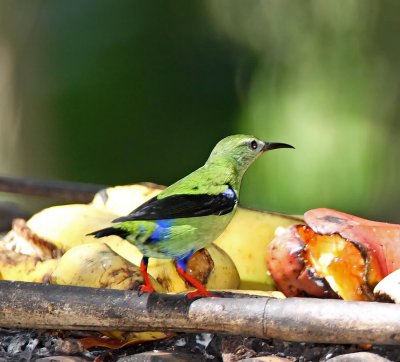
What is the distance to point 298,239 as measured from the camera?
2111 mm

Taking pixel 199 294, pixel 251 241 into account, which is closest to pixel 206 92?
pixel 251 241

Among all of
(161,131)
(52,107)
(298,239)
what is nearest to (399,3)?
(161,131)

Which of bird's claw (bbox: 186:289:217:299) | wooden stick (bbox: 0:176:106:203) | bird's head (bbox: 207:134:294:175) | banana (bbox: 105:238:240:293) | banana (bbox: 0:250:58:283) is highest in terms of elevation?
bird's head (bbox: 207:134:294:175)

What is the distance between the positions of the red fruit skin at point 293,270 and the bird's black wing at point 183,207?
180mm

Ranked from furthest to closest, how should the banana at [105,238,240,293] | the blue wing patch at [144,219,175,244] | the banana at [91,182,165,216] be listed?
the banana at [91,182,165,216], the banana at [105,238,240,293], the blue wing patch at [144,219,175,244]

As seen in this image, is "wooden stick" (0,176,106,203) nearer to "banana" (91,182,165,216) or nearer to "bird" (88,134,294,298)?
"banana" (91,182,165,216)

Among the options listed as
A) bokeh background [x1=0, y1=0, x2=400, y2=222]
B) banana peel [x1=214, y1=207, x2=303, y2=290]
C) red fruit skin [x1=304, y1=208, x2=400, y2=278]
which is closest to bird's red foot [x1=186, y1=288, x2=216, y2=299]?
red fruit skin [x1=304, y1=208, x2=400, y2=278]

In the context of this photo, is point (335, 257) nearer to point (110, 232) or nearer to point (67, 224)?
point (110, 232)

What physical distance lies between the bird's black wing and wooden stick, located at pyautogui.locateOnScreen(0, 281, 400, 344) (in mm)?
165

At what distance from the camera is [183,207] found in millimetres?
1924

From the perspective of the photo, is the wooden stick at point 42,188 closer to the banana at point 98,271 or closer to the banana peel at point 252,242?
the banana peel at point 252,242

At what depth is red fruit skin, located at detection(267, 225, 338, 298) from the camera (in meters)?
2.03

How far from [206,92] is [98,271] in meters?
3.29

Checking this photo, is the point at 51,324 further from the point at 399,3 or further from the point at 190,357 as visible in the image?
the point at 399,3
